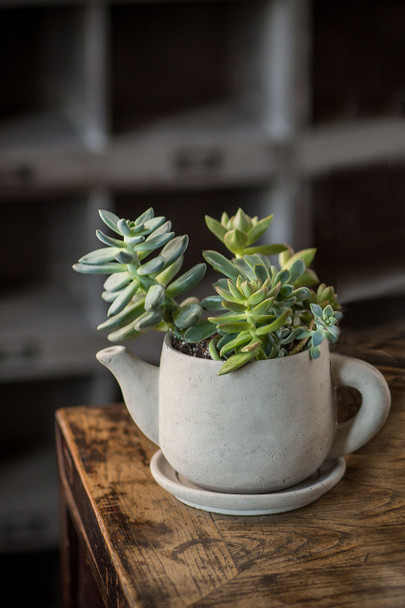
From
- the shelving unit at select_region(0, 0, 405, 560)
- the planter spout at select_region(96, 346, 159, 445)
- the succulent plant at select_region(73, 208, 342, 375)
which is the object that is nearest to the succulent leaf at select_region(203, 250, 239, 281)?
the succulent plant at select_region(73, 208, 342, 375)

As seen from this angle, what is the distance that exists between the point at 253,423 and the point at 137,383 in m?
0.13

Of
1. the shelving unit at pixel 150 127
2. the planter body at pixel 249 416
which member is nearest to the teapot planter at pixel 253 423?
the planter body at pixel 249 416

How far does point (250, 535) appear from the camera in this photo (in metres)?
0.66

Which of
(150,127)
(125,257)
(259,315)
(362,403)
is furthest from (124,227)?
(150,127)

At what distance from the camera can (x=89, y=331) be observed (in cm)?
175

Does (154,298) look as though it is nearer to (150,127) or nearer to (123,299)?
(123,299)

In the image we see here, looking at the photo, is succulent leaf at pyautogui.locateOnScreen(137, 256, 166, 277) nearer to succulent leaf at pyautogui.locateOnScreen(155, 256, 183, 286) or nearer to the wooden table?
succulent leaf at pyautogui.locateOnScreen(155, 256, 183, 286)

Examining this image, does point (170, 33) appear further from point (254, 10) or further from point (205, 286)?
point (205, 286)

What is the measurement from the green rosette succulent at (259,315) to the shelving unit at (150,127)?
775mm

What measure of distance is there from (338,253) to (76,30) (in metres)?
1.02

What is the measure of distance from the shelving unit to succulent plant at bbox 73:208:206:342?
0.82 m

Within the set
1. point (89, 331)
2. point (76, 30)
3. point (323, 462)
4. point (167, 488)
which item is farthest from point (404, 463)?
point (76, 30)

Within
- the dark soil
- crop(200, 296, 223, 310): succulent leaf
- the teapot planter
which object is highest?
crop(200, 296, 223, 310): succulent leaf

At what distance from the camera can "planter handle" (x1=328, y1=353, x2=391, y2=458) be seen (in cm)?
72
